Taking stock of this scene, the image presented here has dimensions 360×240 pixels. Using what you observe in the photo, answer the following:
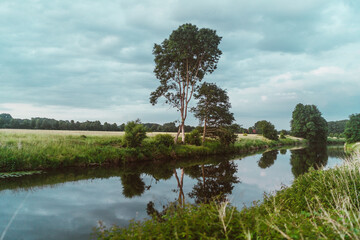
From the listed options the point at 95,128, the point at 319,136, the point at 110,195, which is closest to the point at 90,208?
the point at 110,195

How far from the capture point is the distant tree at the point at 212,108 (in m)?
27.6

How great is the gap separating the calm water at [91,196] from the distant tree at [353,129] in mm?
39320

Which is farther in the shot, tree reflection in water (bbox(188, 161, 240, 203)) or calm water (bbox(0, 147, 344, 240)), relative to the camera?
tree reflection in water (bbox(188, 161, 240, 203))

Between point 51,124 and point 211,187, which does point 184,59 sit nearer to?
point 211,187

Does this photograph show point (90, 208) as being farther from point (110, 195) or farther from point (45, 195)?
point (45, 195)

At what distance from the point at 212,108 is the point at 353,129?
32773mm

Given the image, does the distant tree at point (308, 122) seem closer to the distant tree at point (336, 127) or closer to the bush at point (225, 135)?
the bush at point (225, 135)

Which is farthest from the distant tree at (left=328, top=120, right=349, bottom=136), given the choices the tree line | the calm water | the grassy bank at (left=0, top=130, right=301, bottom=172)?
the calm water

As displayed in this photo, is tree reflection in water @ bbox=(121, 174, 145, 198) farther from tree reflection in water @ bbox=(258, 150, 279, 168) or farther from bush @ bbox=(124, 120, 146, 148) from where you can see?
tree reflection in water @ bbox=(258, 150, 279, 168)

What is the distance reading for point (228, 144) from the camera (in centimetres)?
3000

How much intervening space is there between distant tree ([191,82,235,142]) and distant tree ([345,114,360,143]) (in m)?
29.2

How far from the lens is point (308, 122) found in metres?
63.2

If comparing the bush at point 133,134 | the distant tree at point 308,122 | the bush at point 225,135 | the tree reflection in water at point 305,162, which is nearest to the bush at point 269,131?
the distant tree at point 308,122

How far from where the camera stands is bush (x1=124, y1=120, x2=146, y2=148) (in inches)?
763
